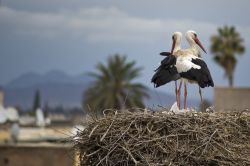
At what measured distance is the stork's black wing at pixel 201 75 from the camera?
35.2ft

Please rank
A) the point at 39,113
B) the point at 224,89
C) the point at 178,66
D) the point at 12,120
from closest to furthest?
the point at 178,66 → the point at 224,89 → the point at 12,120 → the point at 39,113

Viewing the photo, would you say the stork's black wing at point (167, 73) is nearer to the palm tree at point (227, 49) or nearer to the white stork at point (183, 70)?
the white stork at point (183, 70)

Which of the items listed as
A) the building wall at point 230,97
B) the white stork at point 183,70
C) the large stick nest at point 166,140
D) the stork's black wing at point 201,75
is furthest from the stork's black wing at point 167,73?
the building wall at point 230,97

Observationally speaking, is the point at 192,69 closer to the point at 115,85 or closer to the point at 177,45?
the point at 177,45

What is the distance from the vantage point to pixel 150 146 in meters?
9.51

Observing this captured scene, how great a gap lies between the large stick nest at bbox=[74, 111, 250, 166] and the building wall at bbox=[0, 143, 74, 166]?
121 ft

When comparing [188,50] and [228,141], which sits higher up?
[188,50]

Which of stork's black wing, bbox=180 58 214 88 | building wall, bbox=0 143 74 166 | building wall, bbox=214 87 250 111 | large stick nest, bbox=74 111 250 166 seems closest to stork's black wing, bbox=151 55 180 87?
stork's black wing, bbox=180 58 214 88

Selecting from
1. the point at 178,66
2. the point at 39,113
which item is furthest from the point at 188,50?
the point at 39,113

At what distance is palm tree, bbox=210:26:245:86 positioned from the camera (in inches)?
2515

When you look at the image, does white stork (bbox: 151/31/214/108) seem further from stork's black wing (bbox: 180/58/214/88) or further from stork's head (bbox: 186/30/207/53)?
stork's head (bbox: 186/30/207/53)

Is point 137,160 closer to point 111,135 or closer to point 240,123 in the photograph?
point 111,135

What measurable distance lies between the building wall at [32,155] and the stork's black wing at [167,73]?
36130 millimetres

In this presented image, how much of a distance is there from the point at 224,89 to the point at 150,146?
3322cm
